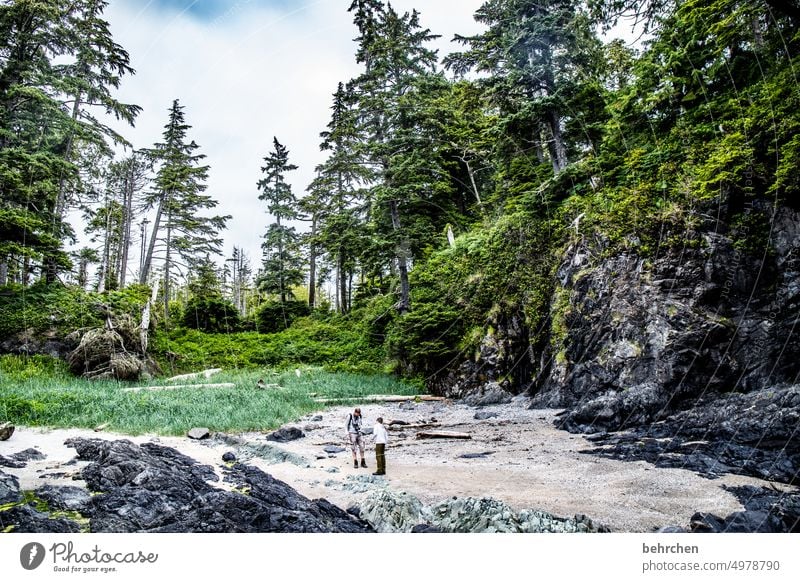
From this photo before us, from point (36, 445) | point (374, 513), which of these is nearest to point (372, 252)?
point (36, 445)

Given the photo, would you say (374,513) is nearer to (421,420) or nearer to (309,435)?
(309,435)

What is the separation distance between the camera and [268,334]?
22719 mm

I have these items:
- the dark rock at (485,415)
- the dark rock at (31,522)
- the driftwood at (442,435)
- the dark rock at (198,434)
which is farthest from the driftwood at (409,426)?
the dark rock at (31,522)

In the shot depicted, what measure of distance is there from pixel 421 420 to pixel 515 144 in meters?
8.83

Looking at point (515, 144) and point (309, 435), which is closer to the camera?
point (309, 435)

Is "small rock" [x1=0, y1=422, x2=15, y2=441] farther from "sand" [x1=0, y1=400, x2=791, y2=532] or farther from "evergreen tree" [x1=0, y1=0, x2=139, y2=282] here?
"evergreen tree" [x1=0, y1=0, x2=139, y2=282]

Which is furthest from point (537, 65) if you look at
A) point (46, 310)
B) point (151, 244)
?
point (46, 310)

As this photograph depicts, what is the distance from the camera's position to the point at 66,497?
3.32 meters

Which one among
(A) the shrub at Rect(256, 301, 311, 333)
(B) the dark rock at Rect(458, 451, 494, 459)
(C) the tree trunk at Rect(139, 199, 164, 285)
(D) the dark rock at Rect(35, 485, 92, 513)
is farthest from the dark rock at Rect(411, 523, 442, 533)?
(A) the shrub at Rect(256, 301, 311, 333)

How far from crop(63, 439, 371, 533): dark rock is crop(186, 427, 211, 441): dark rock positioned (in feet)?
7.67

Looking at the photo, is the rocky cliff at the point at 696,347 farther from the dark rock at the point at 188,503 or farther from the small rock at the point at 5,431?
the small rock at the point at 5,431

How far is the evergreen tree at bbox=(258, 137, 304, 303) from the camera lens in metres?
25.5

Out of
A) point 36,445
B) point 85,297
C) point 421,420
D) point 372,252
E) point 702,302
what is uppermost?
point 372,252

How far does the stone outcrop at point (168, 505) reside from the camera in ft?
9.86
